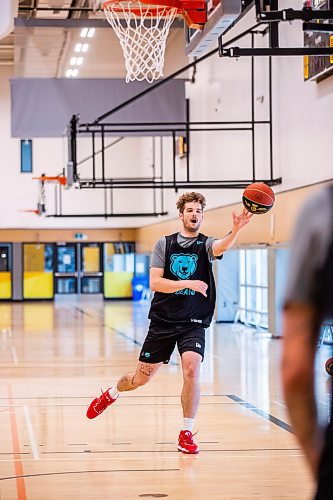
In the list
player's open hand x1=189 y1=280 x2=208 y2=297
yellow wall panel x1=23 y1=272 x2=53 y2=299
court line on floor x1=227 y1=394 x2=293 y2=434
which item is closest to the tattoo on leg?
player's open hand x1=189 y1=280 x2=208 y2=297

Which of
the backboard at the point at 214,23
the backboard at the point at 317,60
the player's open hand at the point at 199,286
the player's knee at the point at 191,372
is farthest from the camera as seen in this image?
the backboard at the point at 317,60

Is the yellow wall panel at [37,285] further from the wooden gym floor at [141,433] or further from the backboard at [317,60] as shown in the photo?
the backboard at [317,60]

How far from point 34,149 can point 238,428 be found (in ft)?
93.7

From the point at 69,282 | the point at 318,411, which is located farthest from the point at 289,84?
the point at 69,282

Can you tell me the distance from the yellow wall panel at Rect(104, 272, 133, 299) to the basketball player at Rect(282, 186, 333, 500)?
36574 mm

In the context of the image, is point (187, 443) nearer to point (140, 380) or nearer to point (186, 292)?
point (140, 380)

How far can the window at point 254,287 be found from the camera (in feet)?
73.3

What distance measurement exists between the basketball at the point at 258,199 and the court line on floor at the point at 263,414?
2.44 m

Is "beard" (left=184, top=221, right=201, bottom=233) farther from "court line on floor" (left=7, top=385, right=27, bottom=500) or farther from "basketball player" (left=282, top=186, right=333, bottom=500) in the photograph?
"basketball player" (left=282, top=186, right=333, bottom=500)

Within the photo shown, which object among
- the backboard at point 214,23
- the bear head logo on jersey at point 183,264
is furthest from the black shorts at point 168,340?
the backboard at point 214,23

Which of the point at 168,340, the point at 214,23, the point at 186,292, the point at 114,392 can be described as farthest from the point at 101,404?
the point at 214,23

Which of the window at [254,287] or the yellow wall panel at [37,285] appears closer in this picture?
the window at [254,287]

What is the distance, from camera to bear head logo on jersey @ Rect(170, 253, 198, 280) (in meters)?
7.61

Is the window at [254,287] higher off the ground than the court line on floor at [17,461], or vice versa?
the window at [254,287]
